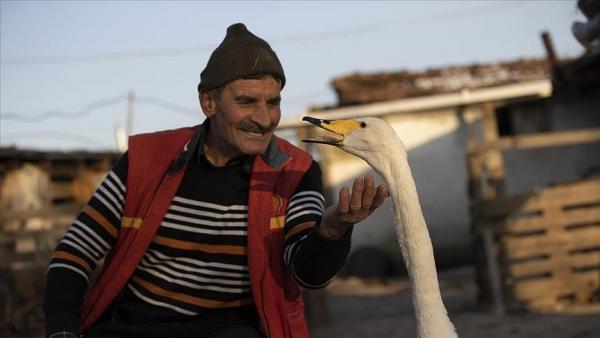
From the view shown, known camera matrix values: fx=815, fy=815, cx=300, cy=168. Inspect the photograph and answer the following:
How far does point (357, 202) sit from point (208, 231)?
99 cm

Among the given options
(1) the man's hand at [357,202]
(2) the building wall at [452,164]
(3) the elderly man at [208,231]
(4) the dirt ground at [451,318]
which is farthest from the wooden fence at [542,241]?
(2) the building wall at [452,164]

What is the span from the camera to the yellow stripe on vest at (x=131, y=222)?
11.8ft

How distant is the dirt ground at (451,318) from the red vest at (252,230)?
4.51m

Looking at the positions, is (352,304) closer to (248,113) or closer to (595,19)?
(595,19)

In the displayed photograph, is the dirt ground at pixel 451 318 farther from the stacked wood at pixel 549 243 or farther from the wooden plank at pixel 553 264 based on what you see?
the wooden plank at pixel 553 264

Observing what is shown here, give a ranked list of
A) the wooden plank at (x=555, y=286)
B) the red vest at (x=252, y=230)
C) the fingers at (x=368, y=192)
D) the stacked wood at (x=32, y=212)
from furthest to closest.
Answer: the wooden plank at (x=555, y=286)
the stacked wood at (x=32, y=212)
the red vest at (x=252, y=230)
the fingers at (x=368, y=192)

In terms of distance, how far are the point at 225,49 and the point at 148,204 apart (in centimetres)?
80

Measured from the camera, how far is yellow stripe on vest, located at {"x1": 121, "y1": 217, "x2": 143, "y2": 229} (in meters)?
3.61

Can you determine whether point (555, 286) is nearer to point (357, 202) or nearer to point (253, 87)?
point (253, 87)

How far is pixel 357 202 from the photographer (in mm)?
2881

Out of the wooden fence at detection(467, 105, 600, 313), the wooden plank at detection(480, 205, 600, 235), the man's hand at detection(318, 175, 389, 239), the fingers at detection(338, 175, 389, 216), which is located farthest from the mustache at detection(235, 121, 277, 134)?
the wooden plank at detection(480, 205, 600, 235)

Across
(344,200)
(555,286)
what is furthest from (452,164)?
(344,200)

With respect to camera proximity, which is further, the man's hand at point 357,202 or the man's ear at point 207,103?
the man's ear at point 207,103

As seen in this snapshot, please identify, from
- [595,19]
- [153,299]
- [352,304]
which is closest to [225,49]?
[153,299]
